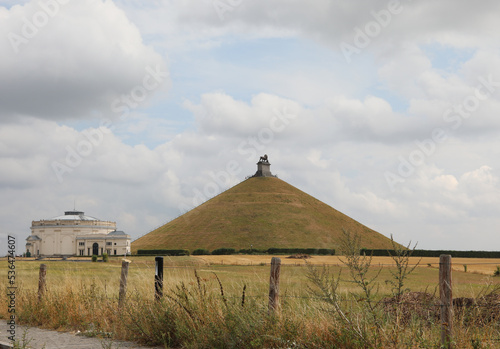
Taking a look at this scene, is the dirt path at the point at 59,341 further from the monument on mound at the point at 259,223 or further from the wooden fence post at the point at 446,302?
the monument on mound at the point at 259,223

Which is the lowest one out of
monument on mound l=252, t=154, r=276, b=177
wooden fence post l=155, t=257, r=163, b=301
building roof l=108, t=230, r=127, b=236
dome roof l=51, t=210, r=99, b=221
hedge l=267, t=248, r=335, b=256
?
hedge l=267, t=248, r=335, b=256

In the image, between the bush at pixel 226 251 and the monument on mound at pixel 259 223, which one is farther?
the monument on mound at pixel 259 223

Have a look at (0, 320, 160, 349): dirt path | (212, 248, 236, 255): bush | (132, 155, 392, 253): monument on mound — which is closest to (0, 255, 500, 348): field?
(0, 320, 160, 349): dirt path

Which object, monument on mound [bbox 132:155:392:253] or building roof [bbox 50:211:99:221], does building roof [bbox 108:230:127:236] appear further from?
building roof [bbox 50:211:99:221]

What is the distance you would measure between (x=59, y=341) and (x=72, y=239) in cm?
10227

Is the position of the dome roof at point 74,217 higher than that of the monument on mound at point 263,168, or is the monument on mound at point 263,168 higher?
the monument on mound at point 263,168

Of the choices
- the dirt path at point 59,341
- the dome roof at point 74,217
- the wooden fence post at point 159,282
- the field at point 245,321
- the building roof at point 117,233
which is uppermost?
the dome roof at point 74,217

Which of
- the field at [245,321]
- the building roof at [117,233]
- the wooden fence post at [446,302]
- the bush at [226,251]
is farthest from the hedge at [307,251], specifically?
the wooden fence post at [446,302]

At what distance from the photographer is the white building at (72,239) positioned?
341 ft

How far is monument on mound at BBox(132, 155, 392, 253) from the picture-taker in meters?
113

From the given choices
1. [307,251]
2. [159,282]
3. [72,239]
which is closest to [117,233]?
[72,239]

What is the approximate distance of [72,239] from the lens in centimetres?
10600

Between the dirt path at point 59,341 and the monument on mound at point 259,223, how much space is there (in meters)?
96.3

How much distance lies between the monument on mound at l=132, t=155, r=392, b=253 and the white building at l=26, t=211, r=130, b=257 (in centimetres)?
1061
